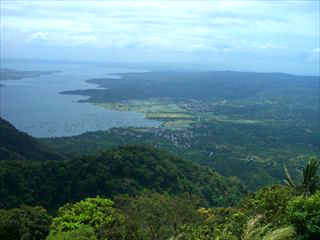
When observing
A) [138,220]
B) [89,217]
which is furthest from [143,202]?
[89,217]

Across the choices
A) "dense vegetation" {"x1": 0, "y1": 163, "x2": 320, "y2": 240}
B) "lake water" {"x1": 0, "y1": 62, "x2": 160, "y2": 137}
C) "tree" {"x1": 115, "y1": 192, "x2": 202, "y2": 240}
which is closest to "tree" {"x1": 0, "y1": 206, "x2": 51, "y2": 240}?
"dense vegetation" {"x1": 0, "y1": 163, "x2": 320, "y2": 240}

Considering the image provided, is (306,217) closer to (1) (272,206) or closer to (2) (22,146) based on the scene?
(1) (272,206)

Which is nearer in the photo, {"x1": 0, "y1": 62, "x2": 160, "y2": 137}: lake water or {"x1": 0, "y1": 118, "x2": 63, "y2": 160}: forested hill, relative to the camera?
{"x1": 0, "y1": 118, "x2": 63, "y2": 160}: forested hill

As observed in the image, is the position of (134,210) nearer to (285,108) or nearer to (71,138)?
(71,138)

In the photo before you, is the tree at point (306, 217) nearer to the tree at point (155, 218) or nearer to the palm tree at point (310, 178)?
the palm tree at point (310, 178)

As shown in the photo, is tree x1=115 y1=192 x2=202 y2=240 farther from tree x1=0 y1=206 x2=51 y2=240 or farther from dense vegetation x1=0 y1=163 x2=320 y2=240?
tree x1=0 y1=206 x2=51 y2=240

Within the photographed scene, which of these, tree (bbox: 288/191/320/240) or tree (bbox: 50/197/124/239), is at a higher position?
tree (bbox: 288/191/320/240)

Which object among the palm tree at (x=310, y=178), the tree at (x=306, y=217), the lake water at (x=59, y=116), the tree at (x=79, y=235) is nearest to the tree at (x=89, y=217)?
the tree at (x=79, y=235)

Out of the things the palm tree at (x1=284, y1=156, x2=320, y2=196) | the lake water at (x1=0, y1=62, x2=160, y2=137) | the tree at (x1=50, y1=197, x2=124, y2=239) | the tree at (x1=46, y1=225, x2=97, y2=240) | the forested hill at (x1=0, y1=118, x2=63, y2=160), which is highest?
the palm tree at (x1=284, y1=156, x2=320, y2=196)

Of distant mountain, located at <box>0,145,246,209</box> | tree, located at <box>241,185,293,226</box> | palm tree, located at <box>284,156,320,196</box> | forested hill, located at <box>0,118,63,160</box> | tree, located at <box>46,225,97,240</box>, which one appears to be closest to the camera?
tree, located at <box>241,185,293,226</box>
